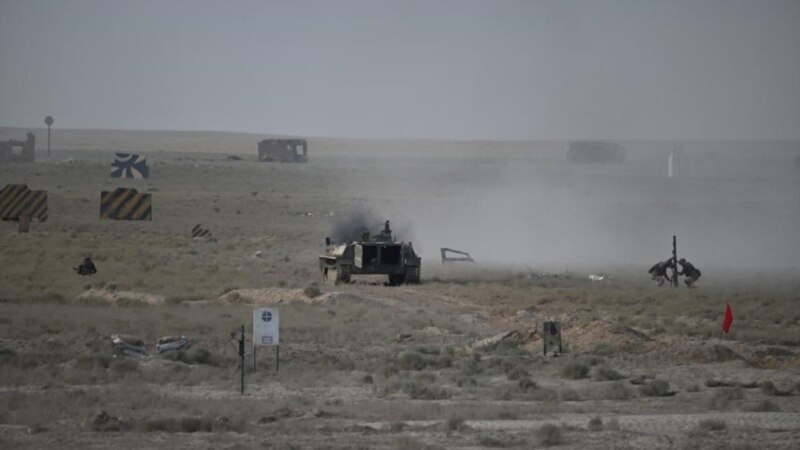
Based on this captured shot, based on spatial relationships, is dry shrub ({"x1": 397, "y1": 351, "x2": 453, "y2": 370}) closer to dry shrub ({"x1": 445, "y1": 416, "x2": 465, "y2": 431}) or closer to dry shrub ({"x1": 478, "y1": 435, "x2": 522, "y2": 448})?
dry shrub ({"x1": 445, "y1": 416, "x2": 465, "y2": 431})

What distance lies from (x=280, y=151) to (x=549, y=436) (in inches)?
5648

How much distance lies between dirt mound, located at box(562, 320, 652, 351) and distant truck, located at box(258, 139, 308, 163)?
127489 mm

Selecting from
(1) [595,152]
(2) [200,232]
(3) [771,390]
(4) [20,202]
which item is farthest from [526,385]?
(1) [595,152]

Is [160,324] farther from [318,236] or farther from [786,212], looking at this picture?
[786,212]

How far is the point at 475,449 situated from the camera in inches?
708

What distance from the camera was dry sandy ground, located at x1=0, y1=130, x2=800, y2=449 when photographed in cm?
1953

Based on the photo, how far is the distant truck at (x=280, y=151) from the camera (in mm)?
158625

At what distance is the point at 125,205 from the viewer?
78.2 meters

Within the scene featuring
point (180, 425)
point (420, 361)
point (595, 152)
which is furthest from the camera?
point (595, 152)

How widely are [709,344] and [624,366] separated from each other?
3548 mm

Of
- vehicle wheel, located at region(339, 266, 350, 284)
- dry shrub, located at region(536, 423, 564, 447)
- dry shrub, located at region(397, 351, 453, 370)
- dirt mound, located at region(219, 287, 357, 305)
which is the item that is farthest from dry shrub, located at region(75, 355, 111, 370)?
vehicle wheel, located at region(339, 266, 350, 284)

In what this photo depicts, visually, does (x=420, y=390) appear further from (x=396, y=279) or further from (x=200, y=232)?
(x=200, y=232)

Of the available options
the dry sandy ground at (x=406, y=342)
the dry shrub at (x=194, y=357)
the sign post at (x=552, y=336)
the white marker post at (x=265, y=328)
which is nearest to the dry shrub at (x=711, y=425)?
the dry sandy ground at (x=406, y=342)

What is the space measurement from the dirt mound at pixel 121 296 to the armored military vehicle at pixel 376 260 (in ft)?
26.7
